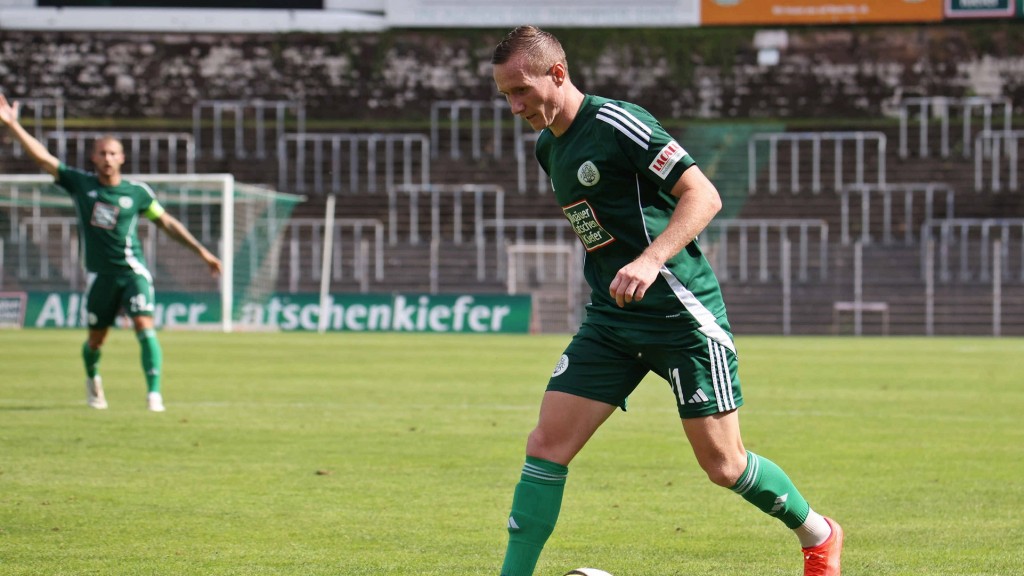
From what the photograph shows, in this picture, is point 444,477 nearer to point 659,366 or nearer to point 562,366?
point 562,366

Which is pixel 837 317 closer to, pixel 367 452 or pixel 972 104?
pixel 972 104

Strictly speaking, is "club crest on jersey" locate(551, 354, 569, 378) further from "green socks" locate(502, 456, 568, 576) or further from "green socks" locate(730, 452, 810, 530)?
"green socks" locate(730, 452, 810, 530)

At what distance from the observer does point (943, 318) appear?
34.4 metres

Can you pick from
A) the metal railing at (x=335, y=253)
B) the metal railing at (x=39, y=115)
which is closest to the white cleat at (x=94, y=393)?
the metal railing at (x=335, y=253)

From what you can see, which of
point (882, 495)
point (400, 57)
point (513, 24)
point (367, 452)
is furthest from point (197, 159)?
point (882, 495)

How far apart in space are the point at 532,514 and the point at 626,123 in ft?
4.85

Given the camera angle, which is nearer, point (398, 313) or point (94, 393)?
point (94, 393)

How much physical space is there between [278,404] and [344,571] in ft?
26.3

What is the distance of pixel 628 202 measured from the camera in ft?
17.8

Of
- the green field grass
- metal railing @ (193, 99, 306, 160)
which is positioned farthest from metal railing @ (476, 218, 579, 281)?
the green field grass

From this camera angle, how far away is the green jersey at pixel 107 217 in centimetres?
1269

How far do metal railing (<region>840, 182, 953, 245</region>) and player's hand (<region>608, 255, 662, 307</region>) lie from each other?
32.2 meters

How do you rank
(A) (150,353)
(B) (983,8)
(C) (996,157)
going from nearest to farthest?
(A) (150,353) → (C) (996,157) → (B) (983,8)

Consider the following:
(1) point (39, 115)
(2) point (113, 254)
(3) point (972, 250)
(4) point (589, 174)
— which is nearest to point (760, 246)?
(3) point (972, 250)
